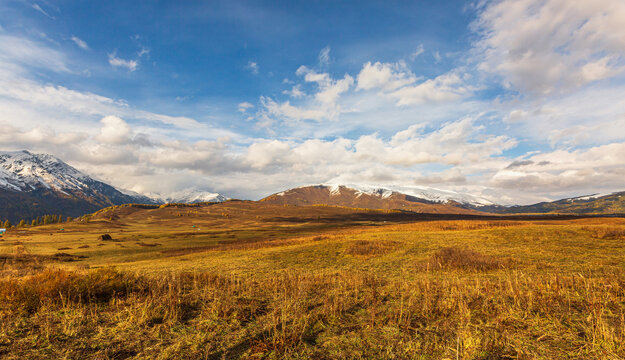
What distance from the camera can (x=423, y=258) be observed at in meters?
18.6

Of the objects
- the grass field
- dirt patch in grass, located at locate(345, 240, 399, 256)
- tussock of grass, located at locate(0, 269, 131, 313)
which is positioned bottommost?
dirt patch in grass, located at locate(345, 240, 399, 256)

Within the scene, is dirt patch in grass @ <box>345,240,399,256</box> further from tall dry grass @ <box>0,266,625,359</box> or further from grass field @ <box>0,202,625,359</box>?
tall dry grass @ <box>0,266,625,359</box>

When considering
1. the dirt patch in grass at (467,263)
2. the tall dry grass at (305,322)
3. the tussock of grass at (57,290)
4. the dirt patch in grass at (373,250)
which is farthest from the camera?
the dirt patch in grass at (373,250)

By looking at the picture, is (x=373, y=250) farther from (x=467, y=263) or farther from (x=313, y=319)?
(x=313, y=319)

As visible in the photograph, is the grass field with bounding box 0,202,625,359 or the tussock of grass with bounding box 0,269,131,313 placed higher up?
the tussock of grass with bounding box 0,269,131,313

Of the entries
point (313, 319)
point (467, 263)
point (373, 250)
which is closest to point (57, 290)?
point (313, 319)

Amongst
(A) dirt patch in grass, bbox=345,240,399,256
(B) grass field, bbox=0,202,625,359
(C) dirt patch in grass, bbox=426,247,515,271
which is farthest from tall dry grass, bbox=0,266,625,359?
(A) dirt patch in grass, bbox=345,240,399,256

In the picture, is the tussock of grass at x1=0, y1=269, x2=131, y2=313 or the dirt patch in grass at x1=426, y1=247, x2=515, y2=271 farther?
the dirt patch in grass at x1=426, y1=247, x2=515, y2=271

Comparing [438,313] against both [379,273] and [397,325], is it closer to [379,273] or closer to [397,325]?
[397,325]

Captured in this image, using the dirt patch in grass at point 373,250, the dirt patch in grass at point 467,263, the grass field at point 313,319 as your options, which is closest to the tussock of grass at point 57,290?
the grass field at point 313,319

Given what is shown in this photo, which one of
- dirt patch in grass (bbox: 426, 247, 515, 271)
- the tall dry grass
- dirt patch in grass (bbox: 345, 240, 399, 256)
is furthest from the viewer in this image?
dirt patch in grass (bbox: 345, 240, 399, 256)

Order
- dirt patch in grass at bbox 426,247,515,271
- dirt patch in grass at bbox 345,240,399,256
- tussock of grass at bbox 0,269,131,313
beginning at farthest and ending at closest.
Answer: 1. dirt patch in grass at bbox 345,240,399,256
2. dirt patch in grass at bbox 426,247,515,271
3. tussock of grass at bbox 0,269,131,313

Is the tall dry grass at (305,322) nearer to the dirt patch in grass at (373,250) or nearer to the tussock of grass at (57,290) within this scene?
the tussock of grass at (57,290)

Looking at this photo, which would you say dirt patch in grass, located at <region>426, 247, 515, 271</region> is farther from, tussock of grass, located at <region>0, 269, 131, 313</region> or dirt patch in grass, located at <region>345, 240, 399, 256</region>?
→ tussock of grass, located at <region>0, 269, 131, 313</region>
